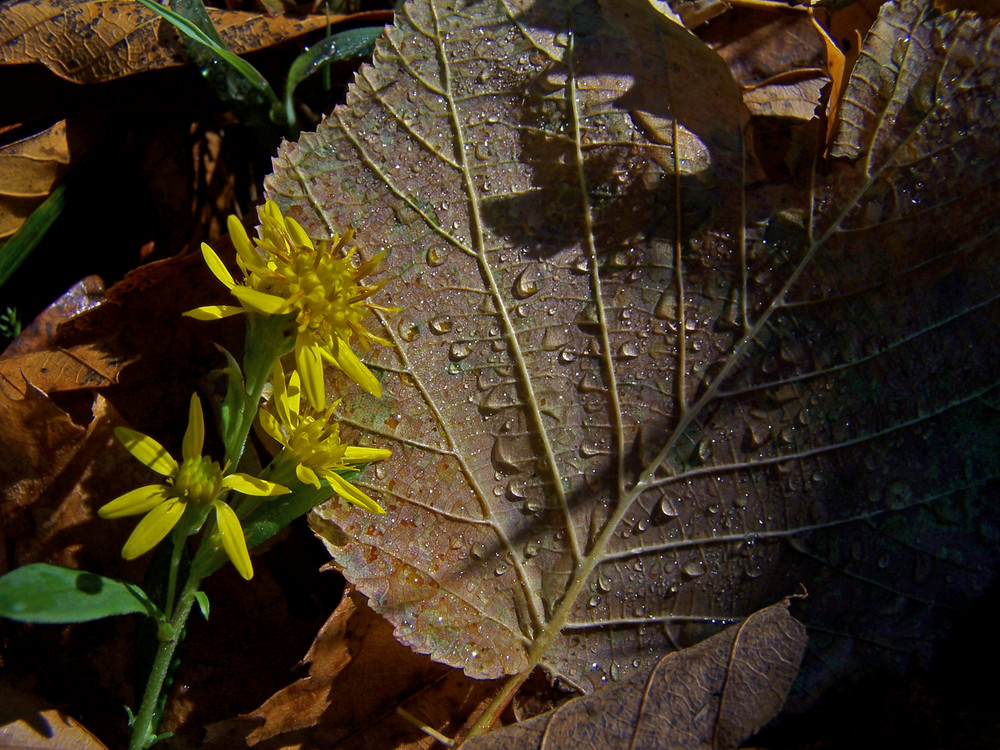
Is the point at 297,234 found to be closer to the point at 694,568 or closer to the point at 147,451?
the point at 147,451

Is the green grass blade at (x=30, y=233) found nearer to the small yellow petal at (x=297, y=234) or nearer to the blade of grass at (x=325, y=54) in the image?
the blade of grass at (x=325, y=54)

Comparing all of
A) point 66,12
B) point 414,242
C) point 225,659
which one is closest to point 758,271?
point 414,242

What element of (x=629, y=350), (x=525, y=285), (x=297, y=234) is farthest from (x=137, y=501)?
(x=629, y=350)

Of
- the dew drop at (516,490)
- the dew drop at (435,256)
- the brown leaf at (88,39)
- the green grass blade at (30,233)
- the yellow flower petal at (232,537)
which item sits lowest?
the dew drop at (516,490)

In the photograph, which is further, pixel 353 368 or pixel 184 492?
pixel 353 368

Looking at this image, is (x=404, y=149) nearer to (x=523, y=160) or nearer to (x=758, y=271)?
(x=523, y=160)

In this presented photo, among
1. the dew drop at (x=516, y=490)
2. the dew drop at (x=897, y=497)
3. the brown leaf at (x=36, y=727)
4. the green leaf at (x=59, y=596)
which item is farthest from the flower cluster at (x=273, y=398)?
the dew drop at (x=897, y=497)
